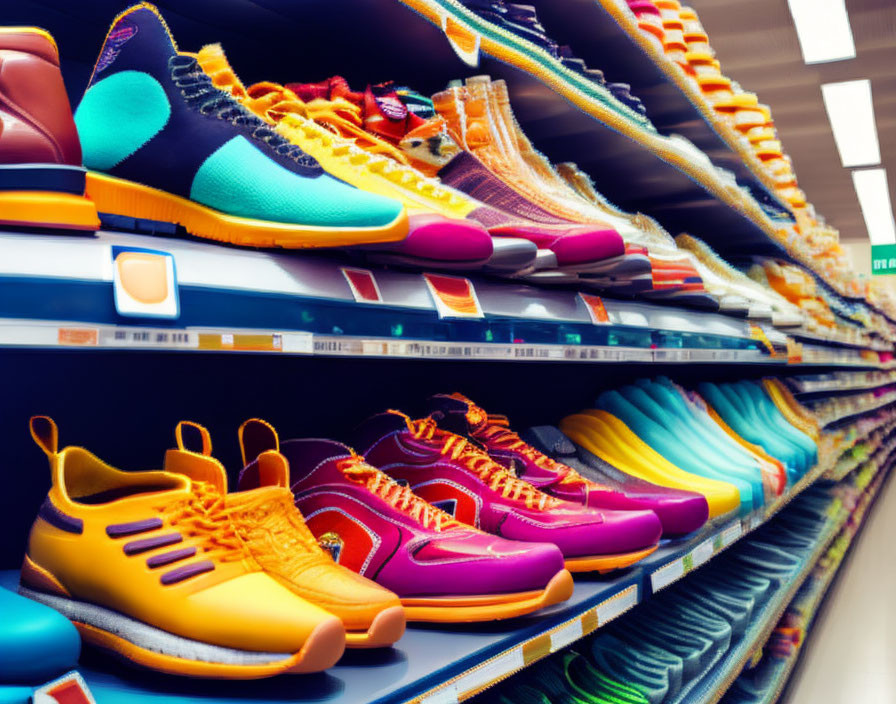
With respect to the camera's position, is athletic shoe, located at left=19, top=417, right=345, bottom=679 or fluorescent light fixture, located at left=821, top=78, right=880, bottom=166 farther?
fluorescent light fixture, located at left=821, top=78, right=880, bottom=166

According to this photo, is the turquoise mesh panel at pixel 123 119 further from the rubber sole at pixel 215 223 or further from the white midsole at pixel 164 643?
the white midsole at pixel 164 643

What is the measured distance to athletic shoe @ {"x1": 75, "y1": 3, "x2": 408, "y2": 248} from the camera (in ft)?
2.63

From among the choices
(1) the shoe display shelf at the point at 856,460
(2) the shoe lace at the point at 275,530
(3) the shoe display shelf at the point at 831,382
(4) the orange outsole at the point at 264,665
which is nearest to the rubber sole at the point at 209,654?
(4) the orange outsole at the point at 264,665

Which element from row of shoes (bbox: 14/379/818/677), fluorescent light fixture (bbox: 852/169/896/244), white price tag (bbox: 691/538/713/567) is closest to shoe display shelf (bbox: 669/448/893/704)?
white price tag (bbox: 691/538/713/567)

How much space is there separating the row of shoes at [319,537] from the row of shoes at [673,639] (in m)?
0.34

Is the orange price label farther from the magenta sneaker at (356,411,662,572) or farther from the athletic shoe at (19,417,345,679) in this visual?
the athletic shoe at (19,417,345,679)

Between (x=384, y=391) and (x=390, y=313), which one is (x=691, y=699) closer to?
(x=384, y=391)

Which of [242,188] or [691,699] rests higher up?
[242,188]

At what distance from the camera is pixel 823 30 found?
227 inches

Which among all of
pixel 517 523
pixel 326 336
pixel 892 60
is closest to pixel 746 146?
pixel 517 523

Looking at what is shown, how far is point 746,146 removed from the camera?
9.40 ft

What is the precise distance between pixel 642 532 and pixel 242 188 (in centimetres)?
81

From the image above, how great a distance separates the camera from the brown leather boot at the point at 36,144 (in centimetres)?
64

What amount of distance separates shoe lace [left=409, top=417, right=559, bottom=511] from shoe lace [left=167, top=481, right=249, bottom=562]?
0.44m
